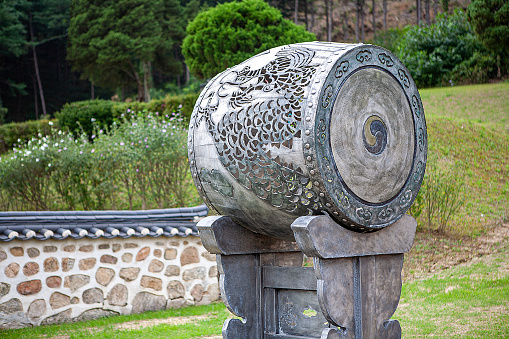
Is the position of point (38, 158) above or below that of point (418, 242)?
above

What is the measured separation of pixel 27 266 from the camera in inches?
214

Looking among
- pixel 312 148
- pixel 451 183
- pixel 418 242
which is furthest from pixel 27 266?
pixel 451 183

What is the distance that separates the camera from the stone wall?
5383mm

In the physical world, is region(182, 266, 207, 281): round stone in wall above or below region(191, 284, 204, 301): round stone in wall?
above

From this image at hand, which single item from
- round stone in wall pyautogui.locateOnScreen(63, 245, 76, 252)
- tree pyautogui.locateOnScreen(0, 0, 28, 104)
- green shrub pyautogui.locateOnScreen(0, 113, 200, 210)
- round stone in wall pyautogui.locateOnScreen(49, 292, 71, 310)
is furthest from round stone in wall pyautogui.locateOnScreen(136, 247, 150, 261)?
tree pyautogui.locateOnScreen(0, 0, 28, 104)

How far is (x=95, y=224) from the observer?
19.1ft

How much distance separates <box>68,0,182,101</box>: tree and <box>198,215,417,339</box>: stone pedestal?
22.4m

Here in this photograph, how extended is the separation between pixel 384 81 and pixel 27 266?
452cm

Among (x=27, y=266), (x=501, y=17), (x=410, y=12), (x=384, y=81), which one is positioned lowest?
(x=27, y=266)

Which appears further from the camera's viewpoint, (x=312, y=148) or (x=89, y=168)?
(x=89, y=168)

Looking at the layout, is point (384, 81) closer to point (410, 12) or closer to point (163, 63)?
point (163, 63)

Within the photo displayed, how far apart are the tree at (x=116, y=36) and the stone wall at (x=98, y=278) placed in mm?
19574

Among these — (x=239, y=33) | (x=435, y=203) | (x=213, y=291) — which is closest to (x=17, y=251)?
(x=213, y=291)

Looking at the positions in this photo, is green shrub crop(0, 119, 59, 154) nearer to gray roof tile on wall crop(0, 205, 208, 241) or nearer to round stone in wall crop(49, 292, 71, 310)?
gray roof tile on wall crop(0, 205, 208, 241)
